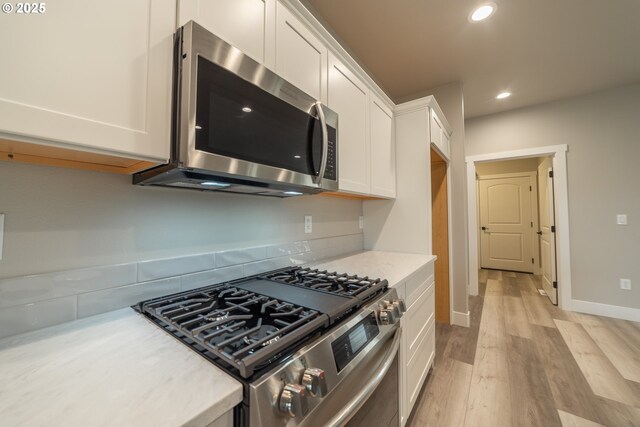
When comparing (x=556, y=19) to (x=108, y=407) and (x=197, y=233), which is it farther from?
(x=108, y=407)

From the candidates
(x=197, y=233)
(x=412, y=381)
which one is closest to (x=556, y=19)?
(x=412, y=381)

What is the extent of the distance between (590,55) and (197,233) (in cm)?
375

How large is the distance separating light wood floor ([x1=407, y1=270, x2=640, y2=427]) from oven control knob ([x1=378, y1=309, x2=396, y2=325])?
936 mm

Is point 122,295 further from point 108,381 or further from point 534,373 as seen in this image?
point 534,373

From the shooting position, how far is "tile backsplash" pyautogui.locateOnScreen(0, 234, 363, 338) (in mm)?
679

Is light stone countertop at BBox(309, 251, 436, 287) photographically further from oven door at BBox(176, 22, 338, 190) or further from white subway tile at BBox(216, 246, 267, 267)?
oven door at BBox(176, 22, 338, 190)

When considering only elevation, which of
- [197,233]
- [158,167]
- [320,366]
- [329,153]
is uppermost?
[329,153]

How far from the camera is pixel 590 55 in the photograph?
2.42 metres

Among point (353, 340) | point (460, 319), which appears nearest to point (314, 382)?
point (353, 340)

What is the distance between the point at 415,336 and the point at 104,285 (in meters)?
1.51

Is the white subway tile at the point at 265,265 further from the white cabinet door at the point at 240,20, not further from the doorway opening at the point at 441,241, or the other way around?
the doorway opening at the point at 441,241

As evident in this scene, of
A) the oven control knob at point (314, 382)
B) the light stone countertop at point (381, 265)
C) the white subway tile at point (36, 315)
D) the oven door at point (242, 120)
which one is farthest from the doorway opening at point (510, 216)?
the white subway tile at point (36, 315)

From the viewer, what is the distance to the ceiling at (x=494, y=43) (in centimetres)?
188

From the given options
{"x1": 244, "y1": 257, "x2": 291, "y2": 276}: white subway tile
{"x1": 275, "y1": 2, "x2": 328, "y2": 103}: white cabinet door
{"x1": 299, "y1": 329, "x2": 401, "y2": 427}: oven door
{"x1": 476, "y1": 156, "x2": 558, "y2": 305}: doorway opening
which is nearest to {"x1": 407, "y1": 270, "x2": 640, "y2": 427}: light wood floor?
{"x1": 299, "y1": 329, "x2": 401, "y2": 427}: oven door
